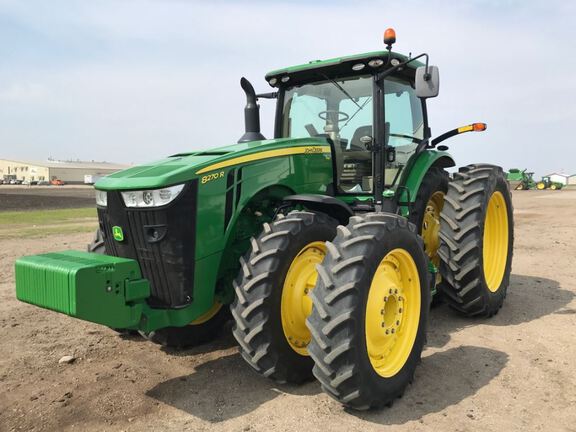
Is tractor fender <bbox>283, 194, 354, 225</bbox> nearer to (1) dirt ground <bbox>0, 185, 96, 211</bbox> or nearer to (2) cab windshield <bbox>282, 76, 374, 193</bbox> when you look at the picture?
(2) cab windshield <bbox>282, 76, 374, 193</bbox>

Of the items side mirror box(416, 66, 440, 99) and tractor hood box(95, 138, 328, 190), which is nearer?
tractor hood box(95, 138, 328, 190)

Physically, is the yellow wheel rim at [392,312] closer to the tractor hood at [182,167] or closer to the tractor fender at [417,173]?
the tractor fender at [417,173]

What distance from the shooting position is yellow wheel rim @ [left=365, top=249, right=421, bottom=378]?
11.0 ft

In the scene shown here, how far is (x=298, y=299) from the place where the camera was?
3.54 m

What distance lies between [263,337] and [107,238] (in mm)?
1398

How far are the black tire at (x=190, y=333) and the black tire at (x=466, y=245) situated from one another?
2230 millimetres

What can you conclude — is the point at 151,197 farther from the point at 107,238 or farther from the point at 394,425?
the point at 394,425

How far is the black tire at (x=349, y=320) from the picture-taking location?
9.95 feet

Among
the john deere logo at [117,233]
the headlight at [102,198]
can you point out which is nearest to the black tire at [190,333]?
the john deere logo at [117,233]

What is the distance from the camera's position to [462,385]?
3.59m

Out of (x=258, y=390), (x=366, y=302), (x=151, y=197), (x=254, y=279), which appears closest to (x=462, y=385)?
(x=366, y=302)

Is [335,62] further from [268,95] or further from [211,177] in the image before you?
[211,177]

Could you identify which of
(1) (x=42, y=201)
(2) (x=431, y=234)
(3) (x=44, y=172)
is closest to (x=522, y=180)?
(1) (x=42, y=201)

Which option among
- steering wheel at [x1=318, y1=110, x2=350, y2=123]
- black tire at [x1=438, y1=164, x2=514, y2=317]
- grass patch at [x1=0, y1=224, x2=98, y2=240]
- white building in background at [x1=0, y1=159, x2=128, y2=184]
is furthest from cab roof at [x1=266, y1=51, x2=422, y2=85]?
white building in background at [x1=0, y1=159, x2=128, y2=184]
